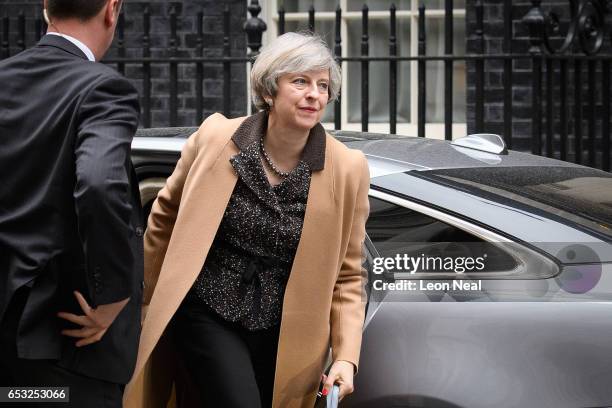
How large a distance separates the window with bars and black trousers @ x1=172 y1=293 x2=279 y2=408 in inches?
241

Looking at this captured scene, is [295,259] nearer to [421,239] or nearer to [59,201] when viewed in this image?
[421,239]

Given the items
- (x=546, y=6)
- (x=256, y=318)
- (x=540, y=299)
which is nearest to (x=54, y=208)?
(x=256, y=318)

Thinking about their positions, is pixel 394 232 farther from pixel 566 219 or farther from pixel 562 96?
pixel 562 96

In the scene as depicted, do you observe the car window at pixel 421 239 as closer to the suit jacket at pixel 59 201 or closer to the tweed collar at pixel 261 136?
the tweed collar at pixel 261 136

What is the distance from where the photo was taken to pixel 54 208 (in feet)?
9.71

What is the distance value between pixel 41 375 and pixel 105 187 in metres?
0.53

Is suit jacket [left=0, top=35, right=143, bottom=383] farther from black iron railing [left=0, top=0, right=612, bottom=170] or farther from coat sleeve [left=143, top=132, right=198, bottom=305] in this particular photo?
black iron railing [left=0, top=0, right=612, bottom=170]

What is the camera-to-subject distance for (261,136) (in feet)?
12.0

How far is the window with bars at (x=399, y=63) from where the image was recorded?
9688 millimetres

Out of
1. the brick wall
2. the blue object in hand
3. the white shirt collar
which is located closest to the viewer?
the white shirt collar

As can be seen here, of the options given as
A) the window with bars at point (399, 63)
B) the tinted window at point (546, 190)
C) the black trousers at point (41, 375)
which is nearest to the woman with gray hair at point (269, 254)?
the black trousers at point (41, 375)

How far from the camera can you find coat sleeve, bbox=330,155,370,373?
3.54 m

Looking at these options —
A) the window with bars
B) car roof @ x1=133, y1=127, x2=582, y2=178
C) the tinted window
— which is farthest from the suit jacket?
the window with bars

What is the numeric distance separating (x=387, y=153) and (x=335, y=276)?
28.1 inches
